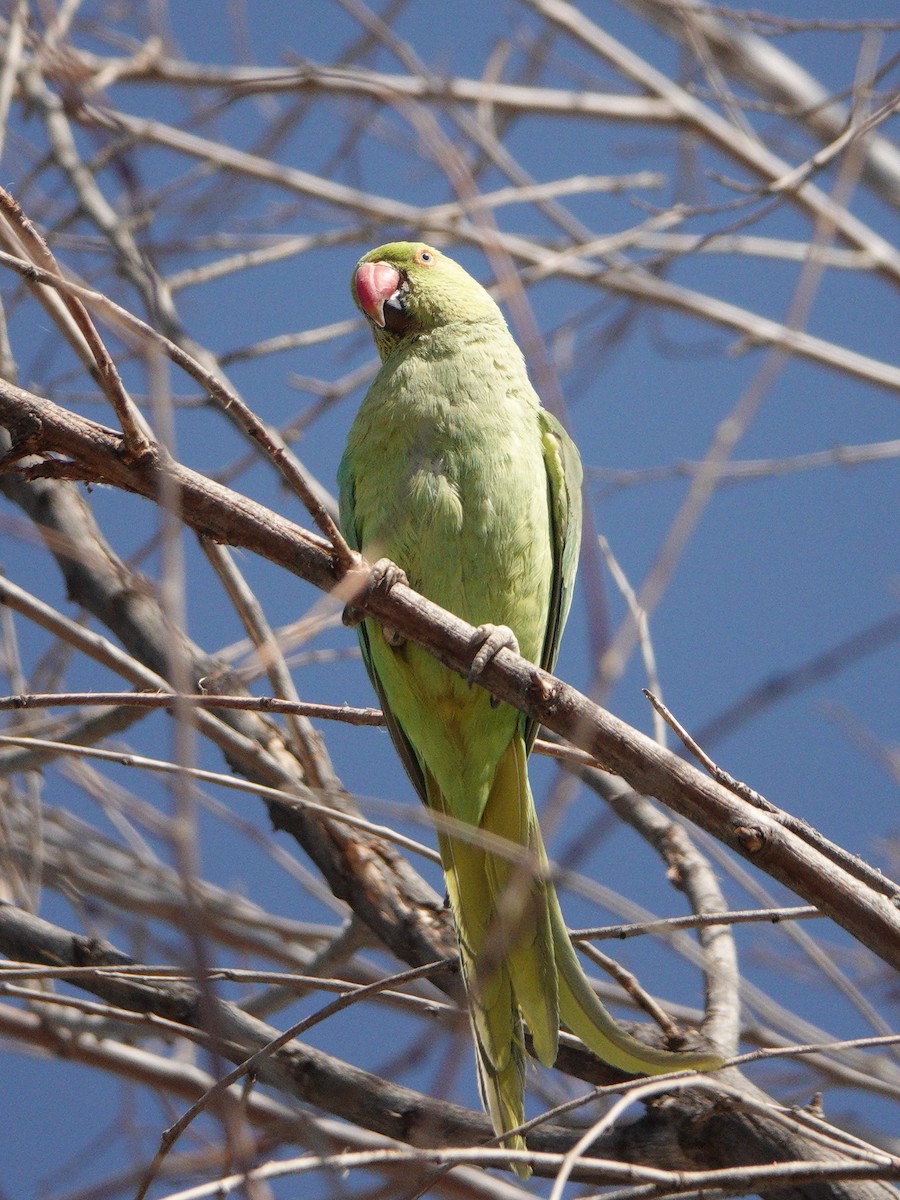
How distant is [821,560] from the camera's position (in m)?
13.1

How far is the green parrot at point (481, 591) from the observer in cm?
246

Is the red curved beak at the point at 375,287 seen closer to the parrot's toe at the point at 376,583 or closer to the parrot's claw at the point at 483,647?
the parrot's toe at the point at 376,583

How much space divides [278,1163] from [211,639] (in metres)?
15.7

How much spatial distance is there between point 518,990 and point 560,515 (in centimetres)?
134

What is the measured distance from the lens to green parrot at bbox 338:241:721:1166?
8.07ft

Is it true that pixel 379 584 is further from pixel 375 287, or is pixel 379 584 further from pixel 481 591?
Answer: pixel 375 287

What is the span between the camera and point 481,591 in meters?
2.92

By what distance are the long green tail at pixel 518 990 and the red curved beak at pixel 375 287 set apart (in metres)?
1.71

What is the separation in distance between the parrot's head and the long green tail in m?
1.66

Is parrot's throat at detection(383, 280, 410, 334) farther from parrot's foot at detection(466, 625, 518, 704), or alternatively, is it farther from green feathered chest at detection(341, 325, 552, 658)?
parrot's foot at detection(466, 625, 518, 704)

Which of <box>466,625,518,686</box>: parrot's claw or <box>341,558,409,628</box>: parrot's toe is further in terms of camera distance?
<box>466,625,518,686</box>: parrot's claw

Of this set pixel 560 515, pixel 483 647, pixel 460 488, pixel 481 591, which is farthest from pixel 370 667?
pixel 483 647

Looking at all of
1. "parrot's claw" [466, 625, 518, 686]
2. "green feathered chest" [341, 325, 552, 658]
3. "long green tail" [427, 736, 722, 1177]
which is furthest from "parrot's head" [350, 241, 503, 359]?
"long green tail" [427, 736, 722, 1177]

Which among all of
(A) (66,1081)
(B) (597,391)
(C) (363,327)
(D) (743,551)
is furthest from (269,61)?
(A) (66,1081)
